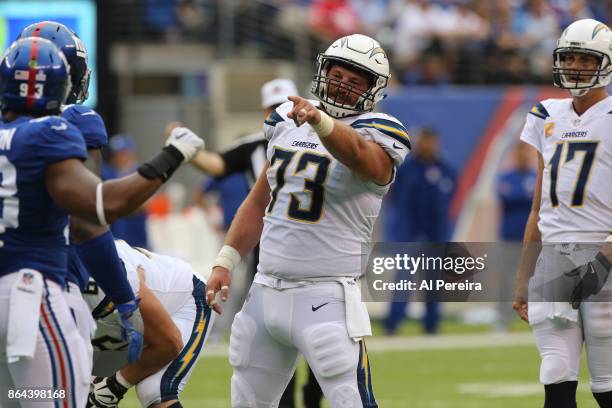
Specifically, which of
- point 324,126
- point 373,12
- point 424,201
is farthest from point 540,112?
point 373,12

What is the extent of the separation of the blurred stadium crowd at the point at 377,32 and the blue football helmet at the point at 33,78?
12.5 metres

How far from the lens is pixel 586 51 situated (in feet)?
17.9

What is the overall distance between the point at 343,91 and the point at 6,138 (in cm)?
142

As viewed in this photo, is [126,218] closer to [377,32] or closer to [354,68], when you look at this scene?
[354,68]

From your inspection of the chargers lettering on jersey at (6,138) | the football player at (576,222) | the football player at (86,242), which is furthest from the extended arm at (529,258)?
the chargers lettering on jersey at (6,138)

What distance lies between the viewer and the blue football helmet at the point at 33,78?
409 cm

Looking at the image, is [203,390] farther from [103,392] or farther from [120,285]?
[120,285]

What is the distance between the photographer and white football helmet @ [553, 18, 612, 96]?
17.9 ft

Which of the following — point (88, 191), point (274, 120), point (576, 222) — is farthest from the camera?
point (576, 222)

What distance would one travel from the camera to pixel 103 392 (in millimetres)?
5430

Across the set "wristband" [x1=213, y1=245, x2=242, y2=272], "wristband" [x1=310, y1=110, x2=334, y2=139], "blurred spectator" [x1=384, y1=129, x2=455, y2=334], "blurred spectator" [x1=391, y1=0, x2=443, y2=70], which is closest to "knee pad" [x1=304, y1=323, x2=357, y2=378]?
"wristband" [x1=213, y1=245, x2=242, y2=272]

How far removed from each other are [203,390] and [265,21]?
9.37m

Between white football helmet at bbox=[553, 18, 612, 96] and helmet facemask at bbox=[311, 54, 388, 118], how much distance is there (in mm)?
1018

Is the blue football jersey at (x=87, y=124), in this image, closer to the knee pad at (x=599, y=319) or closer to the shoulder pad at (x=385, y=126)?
the shoulder pad at (x=385, y=126)
